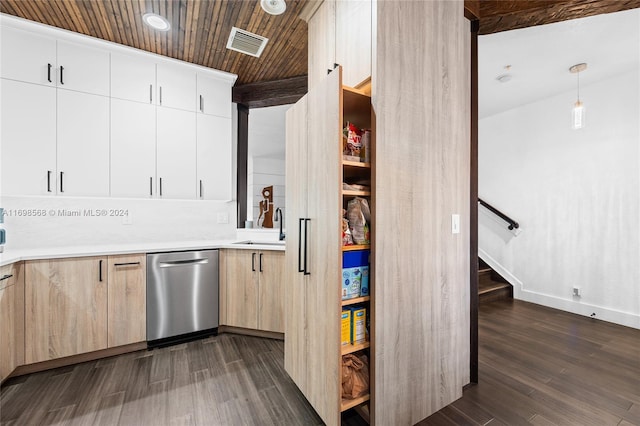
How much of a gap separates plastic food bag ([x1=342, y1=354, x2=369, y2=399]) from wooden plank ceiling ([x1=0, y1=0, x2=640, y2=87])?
2500 mm

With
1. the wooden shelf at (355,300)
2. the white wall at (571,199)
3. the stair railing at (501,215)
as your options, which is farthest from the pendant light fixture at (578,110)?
the wooden shelf at (355,300)

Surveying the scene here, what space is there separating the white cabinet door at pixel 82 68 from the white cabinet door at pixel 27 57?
0.06 m

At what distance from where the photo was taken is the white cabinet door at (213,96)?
3215 mm

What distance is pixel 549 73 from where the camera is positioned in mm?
3244

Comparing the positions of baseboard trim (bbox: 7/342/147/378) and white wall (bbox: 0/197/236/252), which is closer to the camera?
baseboard trim (bbox: 7/342/147/378)

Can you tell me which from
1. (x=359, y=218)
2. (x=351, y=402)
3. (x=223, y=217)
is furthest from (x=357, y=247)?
(x=223, y=217)

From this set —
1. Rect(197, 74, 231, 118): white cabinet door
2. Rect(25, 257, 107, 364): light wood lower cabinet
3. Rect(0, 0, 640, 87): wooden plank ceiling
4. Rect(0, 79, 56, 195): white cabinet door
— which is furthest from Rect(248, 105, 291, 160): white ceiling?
Rect(25, 257, 107, 364): light wood lower cabinet

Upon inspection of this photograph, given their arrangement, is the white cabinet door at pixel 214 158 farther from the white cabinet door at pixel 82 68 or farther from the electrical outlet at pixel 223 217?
the white cabinet door at pixel 82 68

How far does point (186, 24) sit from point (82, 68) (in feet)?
3.71

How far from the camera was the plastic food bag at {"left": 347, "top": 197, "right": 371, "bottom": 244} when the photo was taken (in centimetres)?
157

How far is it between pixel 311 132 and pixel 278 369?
1.86m

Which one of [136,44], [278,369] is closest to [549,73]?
[278,369]

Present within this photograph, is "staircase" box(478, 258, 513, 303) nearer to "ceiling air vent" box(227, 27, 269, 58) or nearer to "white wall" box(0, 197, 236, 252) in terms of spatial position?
"white wall" box(0, 197, 236, 252)

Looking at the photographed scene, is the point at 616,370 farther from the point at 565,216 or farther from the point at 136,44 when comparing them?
the point at 136,44
